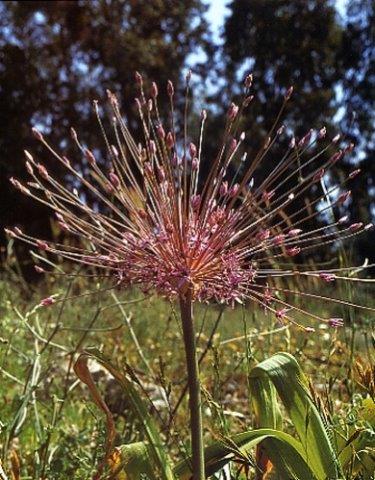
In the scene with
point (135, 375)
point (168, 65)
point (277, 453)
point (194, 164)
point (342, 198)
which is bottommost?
point (277, 453)

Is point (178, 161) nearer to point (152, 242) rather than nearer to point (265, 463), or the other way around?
point (152, 242)

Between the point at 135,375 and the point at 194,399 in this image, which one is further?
the point at 135,375

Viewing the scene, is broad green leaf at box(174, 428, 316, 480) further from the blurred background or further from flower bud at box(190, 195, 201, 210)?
the blurred background

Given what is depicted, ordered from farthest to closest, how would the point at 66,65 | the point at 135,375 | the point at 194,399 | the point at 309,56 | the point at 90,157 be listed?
the point at 309,56 < the point at 66,65 < the point at 135,375 < the point at 90,157 < the point at 194,399

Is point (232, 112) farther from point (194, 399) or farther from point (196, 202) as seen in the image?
point (194, 399)

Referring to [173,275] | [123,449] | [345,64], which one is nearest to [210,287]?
[173,275]

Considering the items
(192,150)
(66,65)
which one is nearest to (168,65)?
(66,65)

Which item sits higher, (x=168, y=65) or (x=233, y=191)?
(x=168, y=65)

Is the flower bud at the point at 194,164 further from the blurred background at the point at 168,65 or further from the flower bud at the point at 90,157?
the blurred background at the point at 168,65
